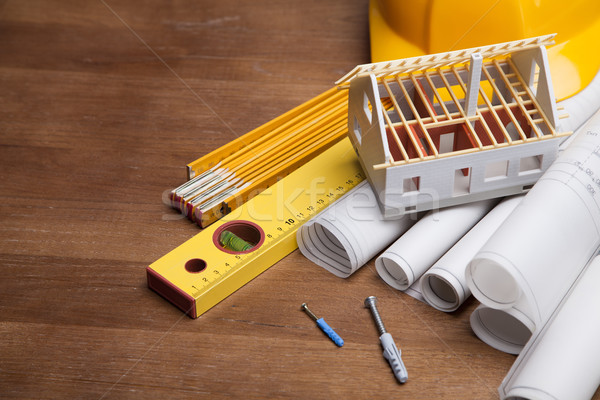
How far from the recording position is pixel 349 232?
151 centimetres

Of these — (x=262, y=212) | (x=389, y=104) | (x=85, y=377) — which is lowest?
(x=85, y=377)

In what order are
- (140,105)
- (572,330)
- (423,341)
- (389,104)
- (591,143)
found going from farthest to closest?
(140,105) → (389,104) → (591,143) → (423,341) → (572,330)

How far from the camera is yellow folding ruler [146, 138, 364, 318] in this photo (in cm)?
146

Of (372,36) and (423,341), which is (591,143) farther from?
(372,36)

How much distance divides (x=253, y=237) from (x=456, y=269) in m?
0.49

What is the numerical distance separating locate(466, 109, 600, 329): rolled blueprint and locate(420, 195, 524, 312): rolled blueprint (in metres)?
0.07

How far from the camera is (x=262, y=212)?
1640 millimetres

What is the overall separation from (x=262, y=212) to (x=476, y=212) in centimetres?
50

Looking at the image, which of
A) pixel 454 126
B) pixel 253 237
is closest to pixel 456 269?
pixel 454 126

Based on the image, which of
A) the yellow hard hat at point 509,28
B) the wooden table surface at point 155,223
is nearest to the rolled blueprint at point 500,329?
the wooden table surface at point 155,223

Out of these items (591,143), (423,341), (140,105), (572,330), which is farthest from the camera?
(140,105)

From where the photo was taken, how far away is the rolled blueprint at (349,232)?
1.51 metres

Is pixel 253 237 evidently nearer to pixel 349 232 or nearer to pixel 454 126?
pixel 349 232

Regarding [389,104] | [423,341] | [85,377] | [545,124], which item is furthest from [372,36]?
[85,377]
